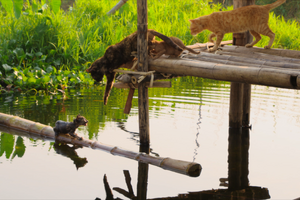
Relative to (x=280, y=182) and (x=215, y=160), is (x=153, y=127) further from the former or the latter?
(x=280, y=182)

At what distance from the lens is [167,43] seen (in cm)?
437

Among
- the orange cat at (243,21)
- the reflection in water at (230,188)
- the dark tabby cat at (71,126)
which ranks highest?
the orange cat at (243,21)

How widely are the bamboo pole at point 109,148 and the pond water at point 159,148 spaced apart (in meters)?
0.10

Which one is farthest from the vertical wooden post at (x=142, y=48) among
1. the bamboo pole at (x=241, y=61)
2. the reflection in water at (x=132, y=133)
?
the reflection in water at (x=132, y=133)

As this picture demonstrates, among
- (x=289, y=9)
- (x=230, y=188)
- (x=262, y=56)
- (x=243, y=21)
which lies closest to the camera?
(x=230, y=188)

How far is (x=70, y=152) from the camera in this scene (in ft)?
15.3

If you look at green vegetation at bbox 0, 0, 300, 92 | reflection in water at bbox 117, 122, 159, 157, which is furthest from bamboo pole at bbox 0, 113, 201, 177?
green vegetation at bbox 0, 0, 300, 92

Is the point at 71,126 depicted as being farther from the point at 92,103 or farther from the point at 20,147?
the point at 92,103

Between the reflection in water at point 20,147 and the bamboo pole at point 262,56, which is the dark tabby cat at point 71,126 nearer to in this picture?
the reflection in water at point 20,147

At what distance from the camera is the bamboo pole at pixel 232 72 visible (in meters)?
3.09

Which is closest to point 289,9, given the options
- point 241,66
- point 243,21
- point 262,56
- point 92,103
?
point 92,103

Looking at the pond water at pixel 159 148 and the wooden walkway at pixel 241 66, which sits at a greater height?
the wooden walkway at pixel 241 66

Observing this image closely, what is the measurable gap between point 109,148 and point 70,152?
0.70 meters

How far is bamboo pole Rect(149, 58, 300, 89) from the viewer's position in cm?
309
